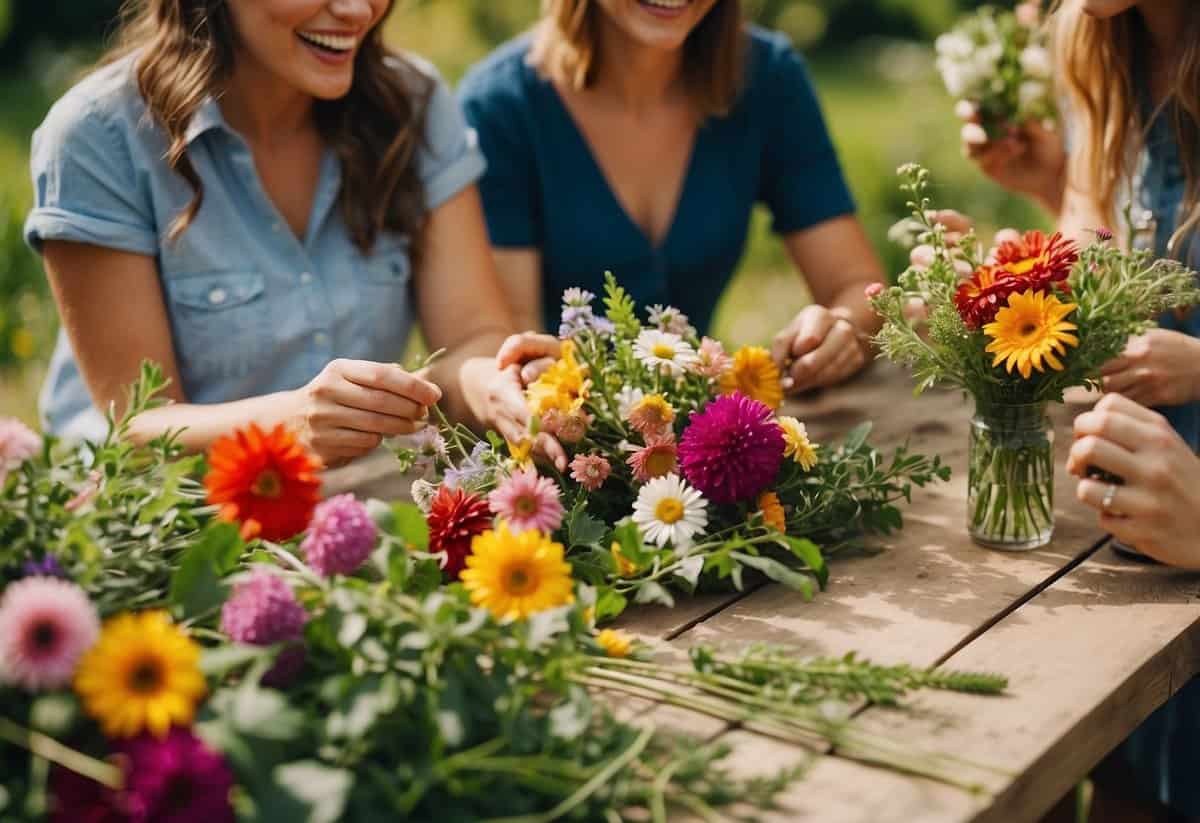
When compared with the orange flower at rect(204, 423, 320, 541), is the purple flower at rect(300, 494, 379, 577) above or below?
below

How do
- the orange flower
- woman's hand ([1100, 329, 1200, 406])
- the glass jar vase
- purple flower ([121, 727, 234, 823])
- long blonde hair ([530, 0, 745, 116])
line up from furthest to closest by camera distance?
long blonde hair ([530, 0, 745, 116]) < woman's hand ([1100, 329, 1200, 406]) < the glass jar vase < the orange flower < purple flower ([121, 727, 234, 823])

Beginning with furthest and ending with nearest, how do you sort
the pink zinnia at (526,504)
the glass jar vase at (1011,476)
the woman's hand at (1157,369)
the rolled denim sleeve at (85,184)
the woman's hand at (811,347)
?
1. the woman's hand at (811,347)
2. the rolled denim sleeve at (85,184)
3. the woman's hand at (1157,369)
4. the glass jar vase at (1011,476)
5. the pink zinnia at (526,504)

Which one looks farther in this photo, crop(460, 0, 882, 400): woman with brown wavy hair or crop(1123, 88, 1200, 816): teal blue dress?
crop(460, 0, 882, 400): woman with brown wavy hair

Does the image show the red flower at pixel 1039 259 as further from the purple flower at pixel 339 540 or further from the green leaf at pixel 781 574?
the purple flower at pixel 339 540

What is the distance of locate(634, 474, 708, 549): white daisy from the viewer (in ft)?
4.42

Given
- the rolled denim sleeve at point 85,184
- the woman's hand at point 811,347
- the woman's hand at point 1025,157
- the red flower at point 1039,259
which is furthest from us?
the woman's hand at point 1025,157

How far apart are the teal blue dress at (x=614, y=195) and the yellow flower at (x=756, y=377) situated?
3.20 feet

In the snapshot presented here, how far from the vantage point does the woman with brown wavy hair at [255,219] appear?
1.87 m

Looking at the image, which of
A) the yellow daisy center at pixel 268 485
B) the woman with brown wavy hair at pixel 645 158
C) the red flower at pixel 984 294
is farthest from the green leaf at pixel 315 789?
the woman with brown wavy hair at pixel 645 158

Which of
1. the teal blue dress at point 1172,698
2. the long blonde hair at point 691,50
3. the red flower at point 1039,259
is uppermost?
the long blonde hair at point 691,50

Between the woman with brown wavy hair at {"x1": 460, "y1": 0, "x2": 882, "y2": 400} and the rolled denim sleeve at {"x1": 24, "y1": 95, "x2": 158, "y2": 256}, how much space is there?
76 cm

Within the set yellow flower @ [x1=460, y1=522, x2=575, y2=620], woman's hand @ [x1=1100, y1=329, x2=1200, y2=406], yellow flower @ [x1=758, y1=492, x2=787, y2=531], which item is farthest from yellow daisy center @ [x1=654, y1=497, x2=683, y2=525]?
woman's hand @ [x1=1100, y1=329, x2=1200, y2=406]

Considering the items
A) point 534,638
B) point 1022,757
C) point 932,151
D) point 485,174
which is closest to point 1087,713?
point 1022,757

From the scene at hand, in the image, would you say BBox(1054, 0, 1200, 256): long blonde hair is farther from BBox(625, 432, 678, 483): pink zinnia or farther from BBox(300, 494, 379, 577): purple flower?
BBox(300, 494, 379, 577): purple flower
